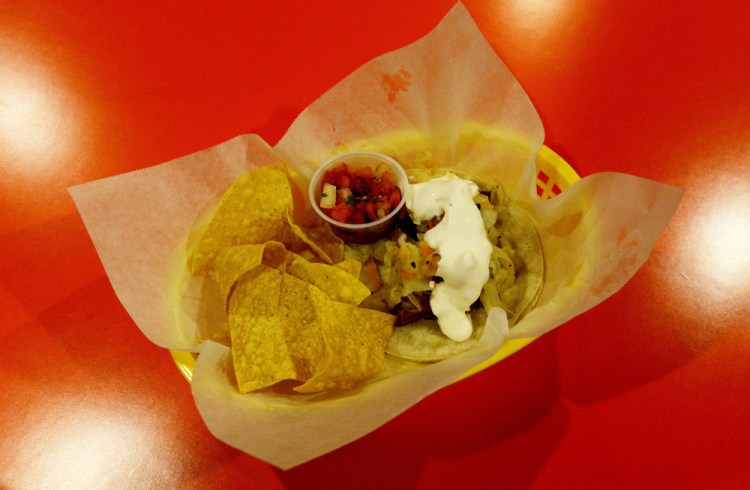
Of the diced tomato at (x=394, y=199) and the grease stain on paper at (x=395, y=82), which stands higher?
the grease stain on paper at (x=395, y=82)

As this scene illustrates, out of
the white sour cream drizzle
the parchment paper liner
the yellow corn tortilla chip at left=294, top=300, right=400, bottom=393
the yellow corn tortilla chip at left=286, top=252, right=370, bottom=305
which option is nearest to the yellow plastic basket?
the parchment paper liner

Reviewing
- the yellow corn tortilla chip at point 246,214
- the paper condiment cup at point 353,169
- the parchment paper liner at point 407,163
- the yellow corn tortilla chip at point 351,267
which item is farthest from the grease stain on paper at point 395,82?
the yellow corn tortilla chip at point 351,267


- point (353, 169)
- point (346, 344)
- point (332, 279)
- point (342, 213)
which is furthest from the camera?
point (353, 169)

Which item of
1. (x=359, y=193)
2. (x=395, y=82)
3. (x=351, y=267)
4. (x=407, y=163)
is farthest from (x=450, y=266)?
(x=395, y=82)

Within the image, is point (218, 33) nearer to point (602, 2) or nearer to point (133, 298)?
point (133, 298)

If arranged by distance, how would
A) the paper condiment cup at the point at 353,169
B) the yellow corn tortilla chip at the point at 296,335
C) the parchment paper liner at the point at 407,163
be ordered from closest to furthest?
the parchment paper liner at the point at 407,163
the yellow corn tortilla chip at the point at 296,335
the paper condiment cup at the point at 353,169

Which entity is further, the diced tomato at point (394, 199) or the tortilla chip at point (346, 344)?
the diced tomato at point (394, 199)

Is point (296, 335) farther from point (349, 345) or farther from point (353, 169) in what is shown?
point (353, 169)

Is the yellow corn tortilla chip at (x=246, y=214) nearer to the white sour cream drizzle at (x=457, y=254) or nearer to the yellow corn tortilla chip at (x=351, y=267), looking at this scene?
the yellow corn tortilla chip at (x=351, y=267)
